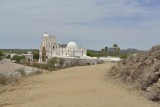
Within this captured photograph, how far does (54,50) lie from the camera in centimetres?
13412

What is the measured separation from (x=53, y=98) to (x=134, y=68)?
25.5ft

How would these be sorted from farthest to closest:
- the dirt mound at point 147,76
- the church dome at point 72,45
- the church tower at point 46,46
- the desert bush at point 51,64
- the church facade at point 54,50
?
the church tower at point 46,46, the church dome at point 72,45, the church facade at point 54,50, the desert bush at point 51,64, the dirt mound at point 147,76

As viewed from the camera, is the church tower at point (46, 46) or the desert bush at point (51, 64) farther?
the church tower at point (46, 46)

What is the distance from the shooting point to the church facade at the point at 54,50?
5074 inches

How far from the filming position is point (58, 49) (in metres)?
135

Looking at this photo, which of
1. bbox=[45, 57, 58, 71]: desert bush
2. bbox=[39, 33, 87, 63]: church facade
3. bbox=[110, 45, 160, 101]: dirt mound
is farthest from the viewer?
bbox=[39, 33, 87, 63]: church facade

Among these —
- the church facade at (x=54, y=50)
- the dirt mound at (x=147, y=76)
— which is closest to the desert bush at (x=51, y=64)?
the church facade at (x=54, y=50)

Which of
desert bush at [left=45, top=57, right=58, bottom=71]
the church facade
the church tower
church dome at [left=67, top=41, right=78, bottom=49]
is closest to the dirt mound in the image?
desert bush at [left=45, top=57, right=58, bottom=71]

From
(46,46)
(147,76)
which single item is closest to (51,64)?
(46,46)

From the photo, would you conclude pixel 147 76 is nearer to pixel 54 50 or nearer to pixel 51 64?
pixel 51 64

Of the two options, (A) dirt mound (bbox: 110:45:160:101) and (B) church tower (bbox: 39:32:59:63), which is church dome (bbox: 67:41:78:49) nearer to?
(B) church tower (bbox: 39:32:59:63)

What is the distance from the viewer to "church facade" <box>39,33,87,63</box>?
129m

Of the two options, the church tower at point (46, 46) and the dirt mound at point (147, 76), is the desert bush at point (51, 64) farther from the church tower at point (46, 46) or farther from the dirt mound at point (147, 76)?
the dirt mound at point (147, 76)

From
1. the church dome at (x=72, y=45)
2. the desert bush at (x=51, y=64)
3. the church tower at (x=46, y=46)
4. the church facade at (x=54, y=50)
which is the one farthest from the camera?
Result: the church tower at (x=46, y=46)
